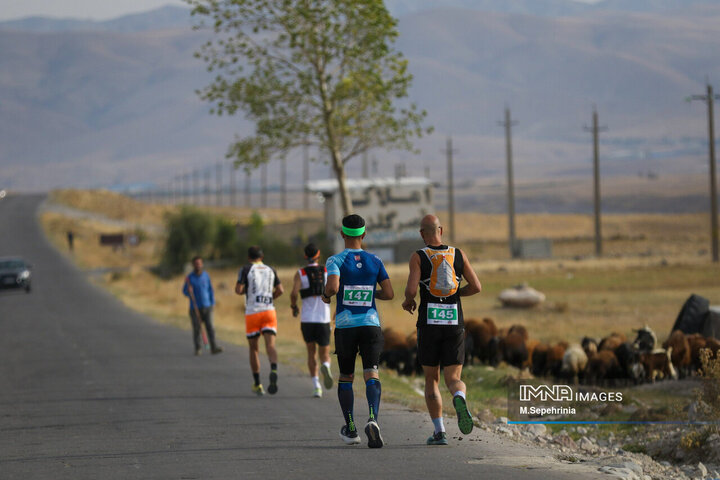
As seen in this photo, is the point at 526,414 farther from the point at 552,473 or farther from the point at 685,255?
the point at 685,255

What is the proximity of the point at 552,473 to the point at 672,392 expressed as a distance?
9.57 metres

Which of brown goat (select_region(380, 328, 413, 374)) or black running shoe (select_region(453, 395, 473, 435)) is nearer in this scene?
black running shoe (select_region(453, 395, 473, 435))

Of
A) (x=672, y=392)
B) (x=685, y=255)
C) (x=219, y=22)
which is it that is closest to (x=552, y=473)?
(x=672, y=392)

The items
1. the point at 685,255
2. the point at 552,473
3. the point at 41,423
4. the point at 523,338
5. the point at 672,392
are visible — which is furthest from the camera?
the point at 685,255

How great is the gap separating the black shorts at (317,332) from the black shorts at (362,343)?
157 inches

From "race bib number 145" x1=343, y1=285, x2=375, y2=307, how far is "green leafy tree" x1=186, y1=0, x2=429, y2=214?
74.2 ft

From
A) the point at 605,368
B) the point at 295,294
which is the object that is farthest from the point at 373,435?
the point at 605,368

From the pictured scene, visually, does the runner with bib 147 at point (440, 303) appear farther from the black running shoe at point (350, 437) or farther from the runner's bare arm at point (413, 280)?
the black running shoe at point (350, 437)

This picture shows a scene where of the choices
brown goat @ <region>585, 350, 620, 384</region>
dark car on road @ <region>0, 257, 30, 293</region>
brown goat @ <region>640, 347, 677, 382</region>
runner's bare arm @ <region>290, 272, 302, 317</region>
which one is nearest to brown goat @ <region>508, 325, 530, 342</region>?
brown goat @ <region>585, 350, 620, 384</region>

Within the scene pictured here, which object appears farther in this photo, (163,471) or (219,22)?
(219,22)

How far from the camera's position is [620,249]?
75750mm

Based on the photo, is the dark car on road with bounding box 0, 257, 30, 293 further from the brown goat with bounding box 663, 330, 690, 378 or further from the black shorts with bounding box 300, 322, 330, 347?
the black shorts with bounding box 300, 322, 330, 347

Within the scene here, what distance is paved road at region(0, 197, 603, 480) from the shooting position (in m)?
9.60

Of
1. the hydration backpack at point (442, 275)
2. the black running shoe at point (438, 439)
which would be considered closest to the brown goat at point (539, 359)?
the black running shoe at point (438, 439)
